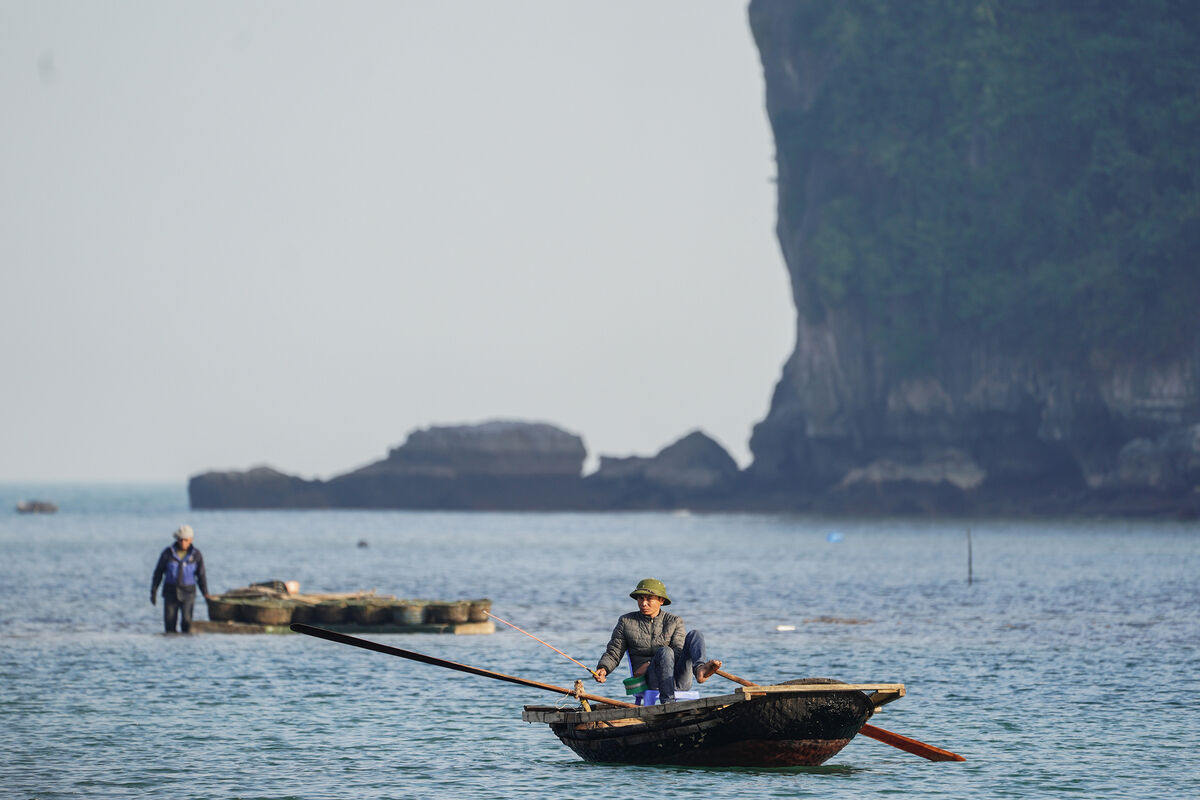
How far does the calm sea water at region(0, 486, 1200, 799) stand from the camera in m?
20.0

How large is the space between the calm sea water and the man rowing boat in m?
1.23

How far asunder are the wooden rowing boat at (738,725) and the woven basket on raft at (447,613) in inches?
703

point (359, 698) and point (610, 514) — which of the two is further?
point (610, 514)

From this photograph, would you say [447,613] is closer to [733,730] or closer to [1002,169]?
[733,730]

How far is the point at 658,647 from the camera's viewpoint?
1925 centimetres

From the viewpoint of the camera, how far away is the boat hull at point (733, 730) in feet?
61.4

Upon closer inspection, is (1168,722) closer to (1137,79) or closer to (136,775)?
(136,775)

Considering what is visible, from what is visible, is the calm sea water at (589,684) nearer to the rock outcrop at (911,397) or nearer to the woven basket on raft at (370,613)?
the woven basket on raft at (370,613)

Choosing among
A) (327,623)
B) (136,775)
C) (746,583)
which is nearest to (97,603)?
(327,623)

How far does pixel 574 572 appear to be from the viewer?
70688 mm

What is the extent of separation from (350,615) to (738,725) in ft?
65.4

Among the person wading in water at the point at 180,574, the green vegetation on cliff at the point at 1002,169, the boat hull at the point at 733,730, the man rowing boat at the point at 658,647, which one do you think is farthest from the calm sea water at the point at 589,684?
the green vegetation on cliff at the point at 1002,169

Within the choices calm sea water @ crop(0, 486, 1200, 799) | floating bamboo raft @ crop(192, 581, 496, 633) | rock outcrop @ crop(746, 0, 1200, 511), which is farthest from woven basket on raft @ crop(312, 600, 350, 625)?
rock outcrop @ crop(746, 0, 1200, 511)

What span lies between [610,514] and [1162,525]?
82.8m
